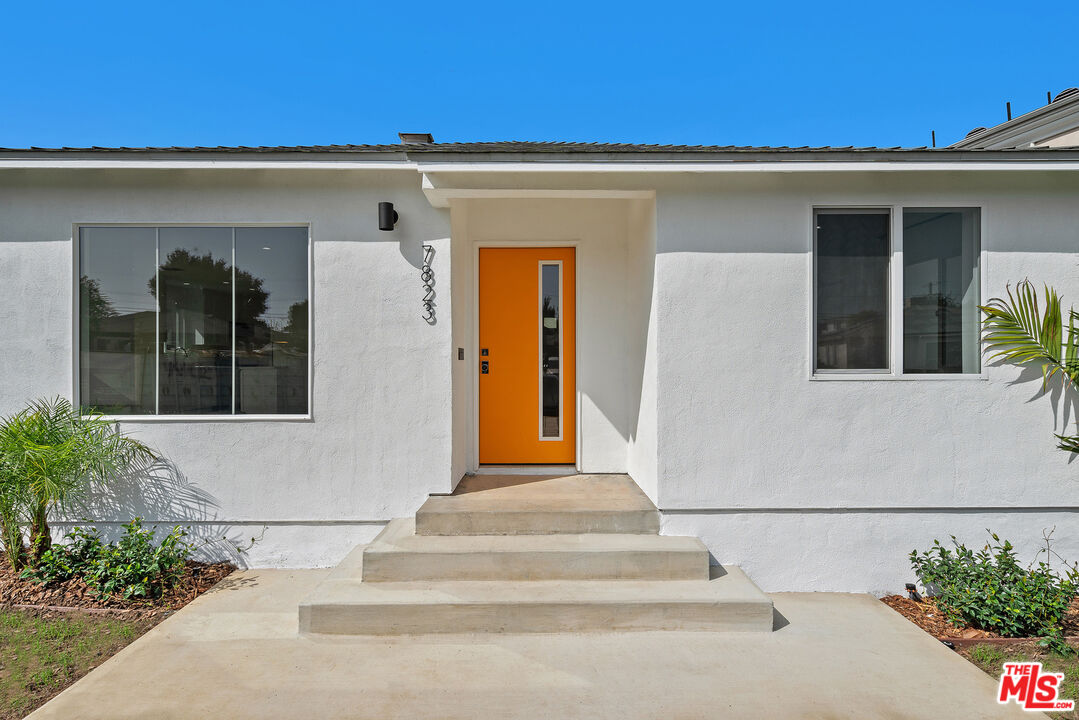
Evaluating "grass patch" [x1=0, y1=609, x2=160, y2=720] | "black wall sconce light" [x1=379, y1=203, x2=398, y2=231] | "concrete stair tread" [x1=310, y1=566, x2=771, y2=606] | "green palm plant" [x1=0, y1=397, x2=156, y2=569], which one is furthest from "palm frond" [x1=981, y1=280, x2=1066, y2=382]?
"green palm plant" [x1=0, y1=397, x2=156, y2=569]

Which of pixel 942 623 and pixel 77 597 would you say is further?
pixel 77 597

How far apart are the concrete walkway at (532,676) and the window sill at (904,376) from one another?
1709mm

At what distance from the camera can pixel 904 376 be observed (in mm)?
4562

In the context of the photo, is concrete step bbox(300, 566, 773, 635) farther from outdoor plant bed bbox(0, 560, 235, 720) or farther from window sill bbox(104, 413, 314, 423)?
window sill bbox(104, 413, 314, 423)

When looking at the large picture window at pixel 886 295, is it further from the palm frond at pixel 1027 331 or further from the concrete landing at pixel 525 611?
the concrete landing at pixel 525 611

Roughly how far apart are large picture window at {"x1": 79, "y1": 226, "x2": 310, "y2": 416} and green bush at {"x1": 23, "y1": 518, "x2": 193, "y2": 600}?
0.98 m

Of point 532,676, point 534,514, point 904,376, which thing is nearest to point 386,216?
point 534,514

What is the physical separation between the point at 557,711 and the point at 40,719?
243 cm

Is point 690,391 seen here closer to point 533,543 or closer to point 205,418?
point 533,543

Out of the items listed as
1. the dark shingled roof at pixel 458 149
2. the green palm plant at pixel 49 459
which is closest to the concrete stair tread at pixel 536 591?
the green palm plant at pixel 49 459

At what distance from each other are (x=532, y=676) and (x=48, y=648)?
2.90m

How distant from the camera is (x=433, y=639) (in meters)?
3.62

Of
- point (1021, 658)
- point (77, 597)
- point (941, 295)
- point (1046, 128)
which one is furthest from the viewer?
point (1046, 128)

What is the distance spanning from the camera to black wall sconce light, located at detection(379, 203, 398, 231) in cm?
468
